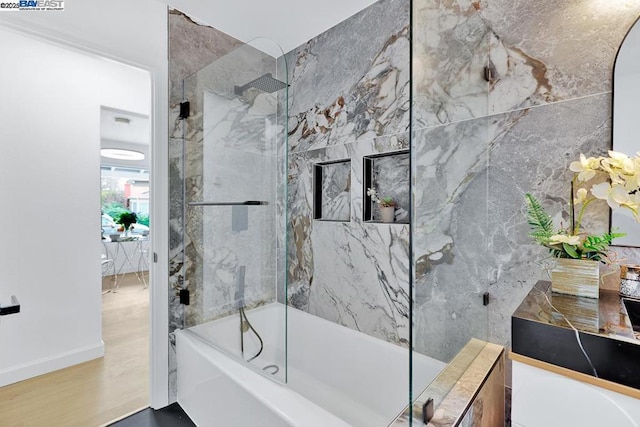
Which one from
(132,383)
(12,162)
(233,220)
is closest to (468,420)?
(233,220)

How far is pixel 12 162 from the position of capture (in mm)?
2262

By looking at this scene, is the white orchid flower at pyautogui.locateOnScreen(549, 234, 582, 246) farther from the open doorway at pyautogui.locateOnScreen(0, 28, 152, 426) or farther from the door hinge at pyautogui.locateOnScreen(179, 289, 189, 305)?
the open doorway at pyautogui.locateOnScreen(0, 28, 152, 426)

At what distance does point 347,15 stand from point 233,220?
165 cm

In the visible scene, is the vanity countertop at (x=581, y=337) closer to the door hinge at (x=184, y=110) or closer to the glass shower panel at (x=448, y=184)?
the glass shower panel at (x=448, y=184)

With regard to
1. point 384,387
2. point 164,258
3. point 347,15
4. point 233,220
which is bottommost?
point 384,387

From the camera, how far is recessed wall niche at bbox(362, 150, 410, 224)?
1950 mm

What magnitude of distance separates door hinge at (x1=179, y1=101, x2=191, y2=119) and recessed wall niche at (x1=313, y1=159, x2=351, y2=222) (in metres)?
0.98

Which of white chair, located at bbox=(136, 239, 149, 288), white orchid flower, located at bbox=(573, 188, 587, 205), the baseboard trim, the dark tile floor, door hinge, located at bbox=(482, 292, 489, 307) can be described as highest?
white orchid flower, located at bbox=(573, 188, 587, 205)

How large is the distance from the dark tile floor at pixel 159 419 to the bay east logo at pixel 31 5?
7.89 ft

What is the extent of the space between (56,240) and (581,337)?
3.31 m

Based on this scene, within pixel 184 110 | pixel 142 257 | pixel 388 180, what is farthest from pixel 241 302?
pixel 142 257

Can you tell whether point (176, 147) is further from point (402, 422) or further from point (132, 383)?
point (402, 422)

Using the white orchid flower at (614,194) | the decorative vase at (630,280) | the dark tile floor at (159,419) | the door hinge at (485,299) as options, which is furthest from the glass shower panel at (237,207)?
the decorative vase at (630,280)

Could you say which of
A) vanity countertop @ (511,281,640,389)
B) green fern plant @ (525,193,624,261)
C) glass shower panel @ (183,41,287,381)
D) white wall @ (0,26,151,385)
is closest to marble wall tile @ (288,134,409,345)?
glass shower panel @ (183,41,287,381)
